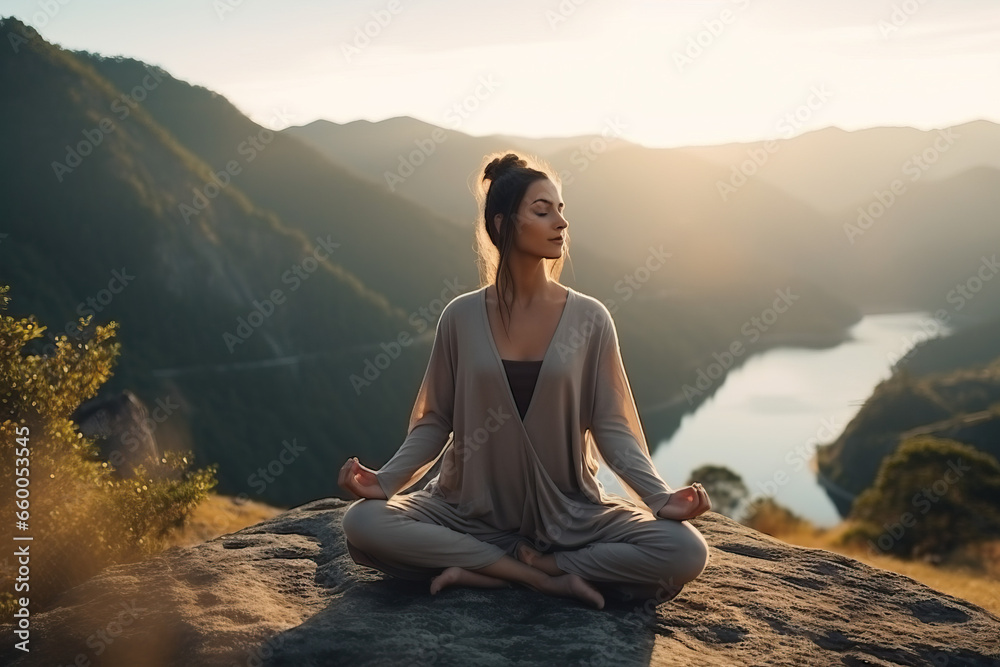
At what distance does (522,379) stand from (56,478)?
3.52m

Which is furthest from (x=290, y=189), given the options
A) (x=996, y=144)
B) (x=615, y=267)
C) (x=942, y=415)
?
(x=996, y=144)

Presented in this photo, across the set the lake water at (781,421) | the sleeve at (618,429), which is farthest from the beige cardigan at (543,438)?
the lake water at (781,421)

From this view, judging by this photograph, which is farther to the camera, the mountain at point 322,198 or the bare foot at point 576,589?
the mountain at point 322,198

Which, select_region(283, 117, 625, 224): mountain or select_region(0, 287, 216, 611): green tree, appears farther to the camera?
select_region(283, 117, 625, 224): mountain

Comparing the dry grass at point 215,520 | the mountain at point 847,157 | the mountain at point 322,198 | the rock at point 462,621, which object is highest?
the mountain at point 847,157

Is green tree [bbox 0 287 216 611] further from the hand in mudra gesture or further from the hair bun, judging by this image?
the hand in mudra gesture

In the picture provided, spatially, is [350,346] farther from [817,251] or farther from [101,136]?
[817,251]

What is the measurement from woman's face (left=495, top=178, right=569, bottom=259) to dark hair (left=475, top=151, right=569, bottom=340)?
3 cm

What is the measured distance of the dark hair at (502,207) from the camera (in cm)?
328

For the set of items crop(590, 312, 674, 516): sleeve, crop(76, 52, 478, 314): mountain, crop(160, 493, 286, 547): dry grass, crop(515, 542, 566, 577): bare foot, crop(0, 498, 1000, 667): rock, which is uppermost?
crop(76, 52, 478, 314): mountain

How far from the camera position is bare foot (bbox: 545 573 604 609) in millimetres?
2969

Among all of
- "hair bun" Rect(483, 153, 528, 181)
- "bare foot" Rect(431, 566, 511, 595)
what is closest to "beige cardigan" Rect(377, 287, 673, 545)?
"bare foot" Rect(431, 566, 511, 595)

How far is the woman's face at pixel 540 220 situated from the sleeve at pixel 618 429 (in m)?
0.39

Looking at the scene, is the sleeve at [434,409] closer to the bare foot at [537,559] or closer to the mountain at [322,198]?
the bare foot at [537,559]
